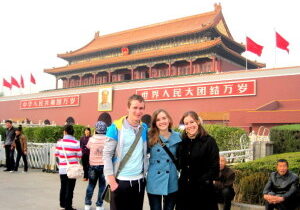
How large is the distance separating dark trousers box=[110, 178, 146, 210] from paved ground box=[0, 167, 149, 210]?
7.42 feet

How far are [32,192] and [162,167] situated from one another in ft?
12.7

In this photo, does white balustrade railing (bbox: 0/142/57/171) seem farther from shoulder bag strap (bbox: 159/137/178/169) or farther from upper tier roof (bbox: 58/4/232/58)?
upper tier roof (bbox: 58/4/232/58)

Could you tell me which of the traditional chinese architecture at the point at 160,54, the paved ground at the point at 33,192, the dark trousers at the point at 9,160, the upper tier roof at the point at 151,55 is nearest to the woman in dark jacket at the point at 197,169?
the paved ground at the point at 33,192

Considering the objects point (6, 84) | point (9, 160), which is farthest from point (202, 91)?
point (6, 84)

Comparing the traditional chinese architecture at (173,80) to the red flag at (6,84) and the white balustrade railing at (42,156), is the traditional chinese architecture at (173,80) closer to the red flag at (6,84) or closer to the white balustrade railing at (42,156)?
the red flag at (6,84)

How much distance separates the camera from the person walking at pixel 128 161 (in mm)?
2742

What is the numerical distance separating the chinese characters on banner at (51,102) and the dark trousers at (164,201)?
23.5 meters

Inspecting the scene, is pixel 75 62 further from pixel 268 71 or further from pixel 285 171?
pixel 285 171

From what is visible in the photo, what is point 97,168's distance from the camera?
4.81 m

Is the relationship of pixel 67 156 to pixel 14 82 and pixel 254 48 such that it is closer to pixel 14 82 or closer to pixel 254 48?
pixel 254 48

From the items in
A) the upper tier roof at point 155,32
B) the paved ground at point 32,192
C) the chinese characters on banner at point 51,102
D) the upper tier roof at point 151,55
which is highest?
the upper tier roof at point 155,32

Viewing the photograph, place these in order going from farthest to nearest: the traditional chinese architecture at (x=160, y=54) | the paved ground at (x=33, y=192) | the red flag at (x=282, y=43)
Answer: the traditional chinese architecture at (x=160, y=54), the red flag at (x=282, y=43), the paved ground at (x=33, y=192)

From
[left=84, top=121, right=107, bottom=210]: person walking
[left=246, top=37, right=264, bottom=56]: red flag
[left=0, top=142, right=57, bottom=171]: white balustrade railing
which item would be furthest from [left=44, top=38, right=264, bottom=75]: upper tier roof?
[left=84, top=121, right=107, bottom=210]: person walking

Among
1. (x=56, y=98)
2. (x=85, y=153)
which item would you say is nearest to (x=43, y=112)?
(x=56, y=98)
